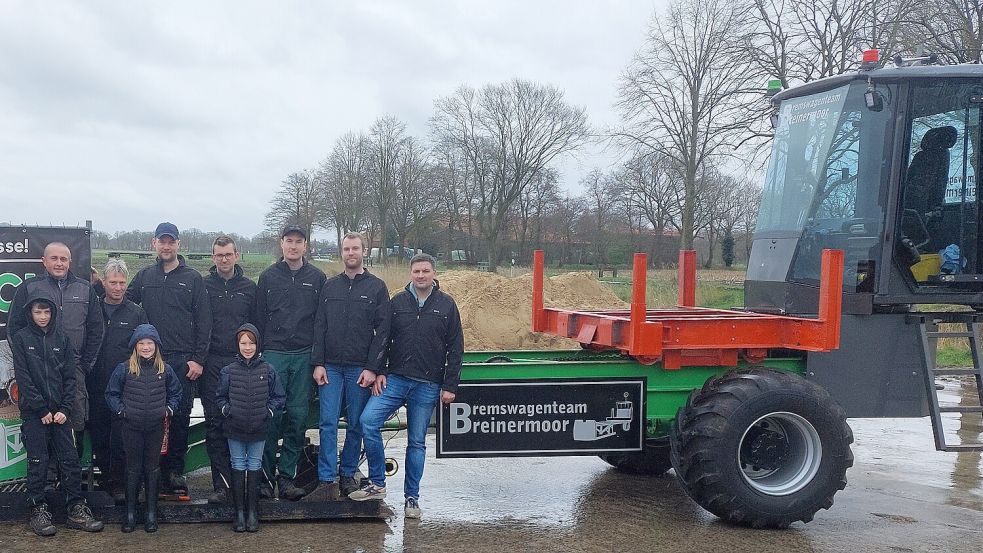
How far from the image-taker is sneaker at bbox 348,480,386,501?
5.70 m

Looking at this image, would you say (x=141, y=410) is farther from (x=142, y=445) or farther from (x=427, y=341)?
(x=427, y=341)

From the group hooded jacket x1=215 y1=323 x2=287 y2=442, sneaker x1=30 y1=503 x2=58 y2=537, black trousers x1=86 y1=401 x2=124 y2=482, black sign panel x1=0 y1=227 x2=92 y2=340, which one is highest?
black sign panel x1=0 y1=227 x2=92 y2=340

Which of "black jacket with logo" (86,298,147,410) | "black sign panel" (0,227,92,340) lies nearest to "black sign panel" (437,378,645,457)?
"black jacket with logo" (86,298,147,410)

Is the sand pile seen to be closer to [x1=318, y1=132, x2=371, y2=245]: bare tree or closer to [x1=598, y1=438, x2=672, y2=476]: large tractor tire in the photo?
[x1=598, y1=438, x2=672, y2=476]: large tractor tire

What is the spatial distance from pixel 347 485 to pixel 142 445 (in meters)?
1.39

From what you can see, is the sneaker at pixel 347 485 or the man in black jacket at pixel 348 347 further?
the sneaker at pixel 347 485

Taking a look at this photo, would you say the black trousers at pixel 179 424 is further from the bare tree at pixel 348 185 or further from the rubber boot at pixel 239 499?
the bare tree at pixel 348 185

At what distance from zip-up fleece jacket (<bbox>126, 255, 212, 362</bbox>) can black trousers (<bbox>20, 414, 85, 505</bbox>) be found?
0.85 metres

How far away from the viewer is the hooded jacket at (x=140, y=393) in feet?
17.5

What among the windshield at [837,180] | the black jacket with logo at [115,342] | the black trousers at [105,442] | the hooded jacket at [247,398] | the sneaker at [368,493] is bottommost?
the sneaker at [368,493]

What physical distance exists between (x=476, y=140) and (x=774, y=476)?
47.0m

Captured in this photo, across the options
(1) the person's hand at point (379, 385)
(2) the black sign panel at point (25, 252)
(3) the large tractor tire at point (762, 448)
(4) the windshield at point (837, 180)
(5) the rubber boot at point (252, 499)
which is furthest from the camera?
(4) the windshield at point (837, 180)

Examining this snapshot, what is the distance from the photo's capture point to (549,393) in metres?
5.98

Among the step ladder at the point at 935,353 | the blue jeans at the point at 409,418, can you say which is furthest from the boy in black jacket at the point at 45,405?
the step ladder at the point at 935,353
